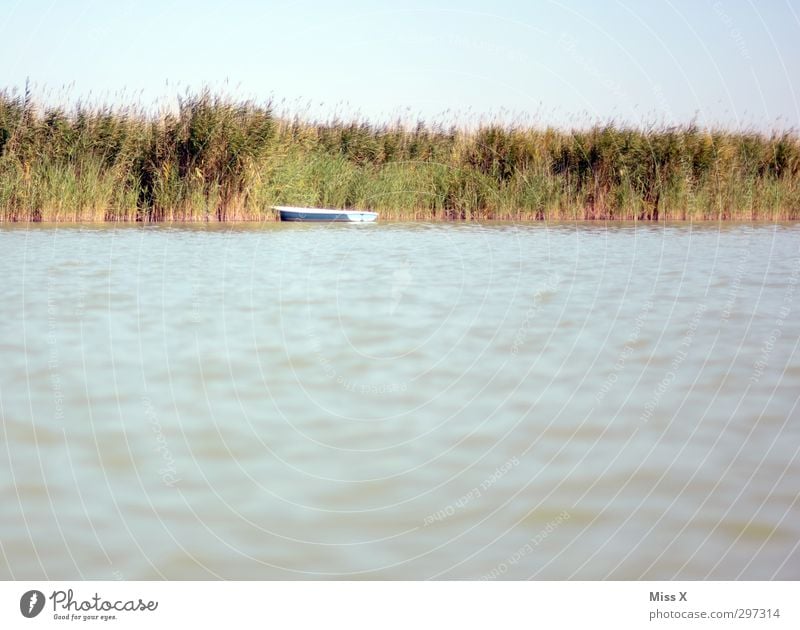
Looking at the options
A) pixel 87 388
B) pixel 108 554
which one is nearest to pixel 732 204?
pixel 87 388

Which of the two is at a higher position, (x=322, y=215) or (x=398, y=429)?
(x=322, y=215)

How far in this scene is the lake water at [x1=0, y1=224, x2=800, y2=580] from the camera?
15.0 ft

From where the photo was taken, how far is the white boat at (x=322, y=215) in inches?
967

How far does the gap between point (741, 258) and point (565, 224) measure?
796 cm

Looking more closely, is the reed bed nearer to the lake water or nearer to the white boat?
the white boat

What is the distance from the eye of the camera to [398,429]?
21.1ft

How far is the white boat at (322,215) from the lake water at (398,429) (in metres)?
11.6

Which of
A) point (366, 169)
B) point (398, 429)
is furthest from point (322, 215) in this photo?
point (398, 429)

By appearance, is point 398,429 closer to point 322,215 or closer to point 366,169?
point 322,215

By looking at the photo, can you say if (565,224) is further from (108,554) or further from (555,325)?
(108,554)

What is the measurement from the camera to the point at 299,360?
8359 millimetres

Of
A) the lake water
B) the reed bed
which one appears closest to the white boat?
the reed bed

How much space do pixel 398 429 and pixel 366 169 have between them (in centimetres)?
2049

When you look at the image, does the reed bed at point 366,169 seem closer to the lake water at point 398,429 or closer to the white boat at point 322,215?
the white boat at point 322,215
